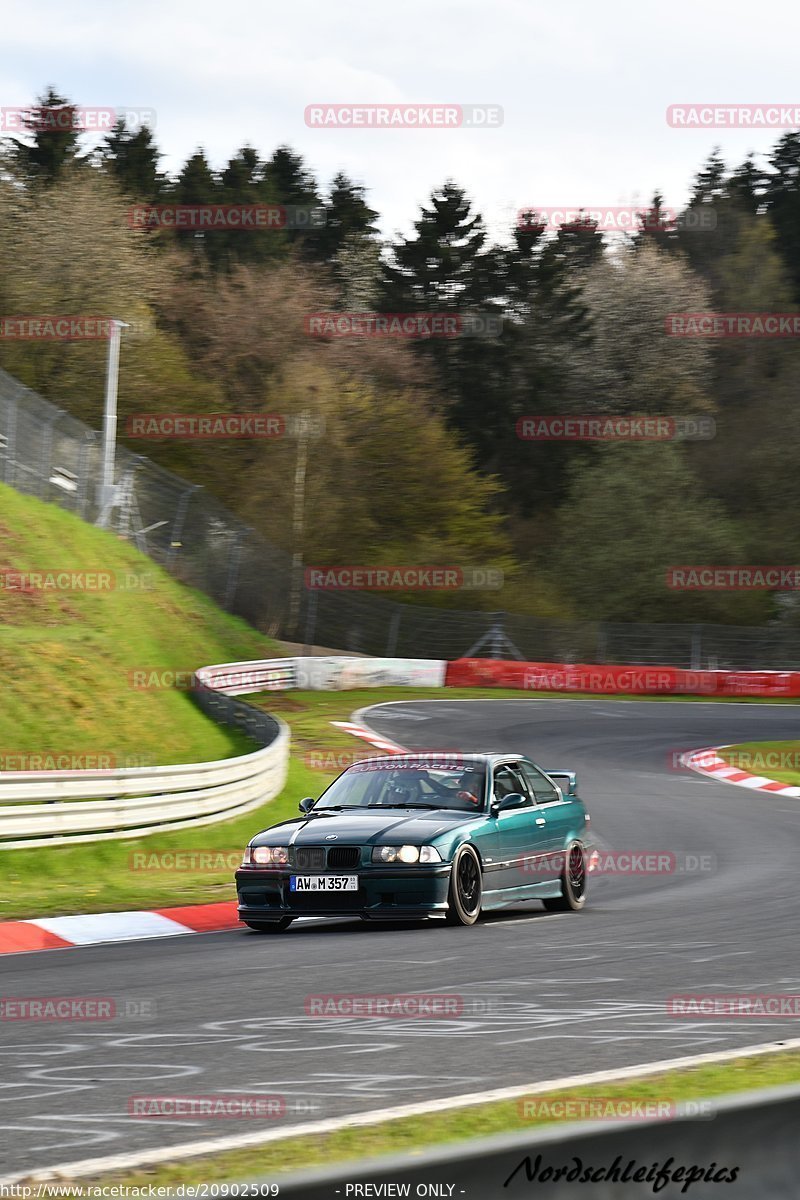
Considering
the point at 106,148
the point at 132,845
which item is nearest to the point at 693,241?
the point at 106,148

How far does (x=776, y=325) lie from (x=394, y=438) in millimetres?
32021

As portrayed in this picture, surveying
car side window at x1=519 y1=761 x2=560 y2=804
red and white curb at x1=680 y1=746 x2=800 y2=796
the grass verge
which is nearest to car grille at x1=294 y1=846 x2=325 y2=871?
the grass verge

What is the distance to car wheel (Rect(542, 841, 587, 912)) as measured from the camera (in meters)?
12.8

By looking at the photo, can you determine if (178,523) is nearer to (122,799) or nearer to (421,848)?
(122,799)

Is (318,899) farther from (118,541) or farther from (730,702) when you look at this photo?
(730,702)

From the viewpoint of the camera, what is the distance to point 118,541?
3466 centimetres

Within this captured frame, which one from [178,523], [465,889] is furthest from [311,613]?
[465,889]

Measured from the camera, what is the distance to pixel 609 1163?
3131mm

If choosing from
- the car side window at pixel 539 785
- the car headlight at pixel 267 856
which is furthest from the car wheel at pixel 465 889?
the car side window at pixel 539 785

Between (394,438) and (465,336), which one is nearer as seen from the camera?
(394,438)

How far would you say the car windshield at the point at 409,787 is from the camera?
12.1 meters

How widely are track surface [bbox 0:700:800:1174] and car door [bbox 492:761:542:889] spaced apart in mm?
353

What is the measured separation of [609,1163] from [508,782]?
31.4ft

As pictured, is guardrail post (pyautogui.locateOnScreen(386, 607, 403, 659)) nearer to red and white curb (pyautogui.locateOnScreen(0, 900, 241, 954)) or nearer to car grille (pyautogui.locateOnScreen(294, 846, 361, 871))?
red and white curb (pyautogui.locateOnScreen(0, 900, 241, 954))
